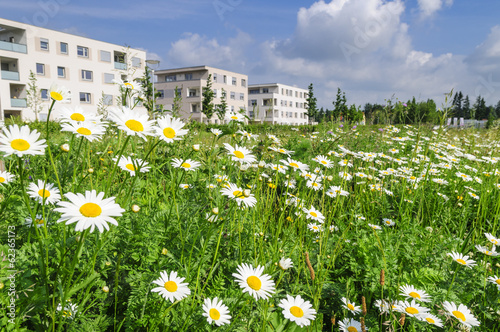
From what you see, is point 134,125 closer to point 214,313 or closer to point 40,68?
point 214,313

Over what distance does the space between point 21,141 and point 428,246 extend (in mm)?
2315

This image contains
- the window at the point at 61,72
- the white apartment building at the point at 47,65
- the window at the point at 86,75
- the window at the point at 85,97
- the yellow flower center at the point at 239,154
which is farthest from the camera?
the window at the point at 86,75

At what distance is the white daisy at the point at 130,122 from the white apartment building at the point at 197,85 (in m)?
48.5

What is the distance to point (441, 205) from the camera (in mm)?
2928

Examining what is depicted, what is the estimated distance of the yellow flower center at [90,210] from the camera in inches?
32.5

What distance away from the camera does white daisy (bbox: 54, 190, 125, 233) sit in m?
0.78

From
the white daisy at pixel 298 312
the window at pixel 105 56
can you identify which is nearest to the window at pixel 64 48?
the window at pixel 105 56

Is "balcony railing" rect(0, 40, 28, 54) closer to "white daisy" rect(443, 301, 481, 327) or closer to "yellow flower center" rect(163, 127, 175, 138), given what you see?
"yellow flower center" rect(163, 127, 175, 138)

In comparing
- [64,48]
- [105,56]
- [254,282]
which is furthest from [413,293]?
[105,56]

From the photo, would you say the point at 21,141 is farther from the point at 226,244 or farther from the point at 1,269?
the point at 226,244

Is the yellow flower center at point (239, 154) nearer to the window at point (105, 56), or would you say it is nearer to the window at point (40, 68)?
the window at point (40, 68)

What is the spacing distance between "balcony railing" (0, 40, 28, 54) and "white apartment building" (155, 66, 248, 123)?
70.5ft

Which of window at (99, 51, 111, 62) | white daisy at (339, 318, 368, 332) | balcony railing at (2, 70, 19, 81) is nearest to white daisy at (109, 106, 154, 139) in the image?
white daisy at (339, 318, 368, 332)

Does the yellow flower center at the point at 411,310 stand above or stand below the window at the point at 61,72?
below
